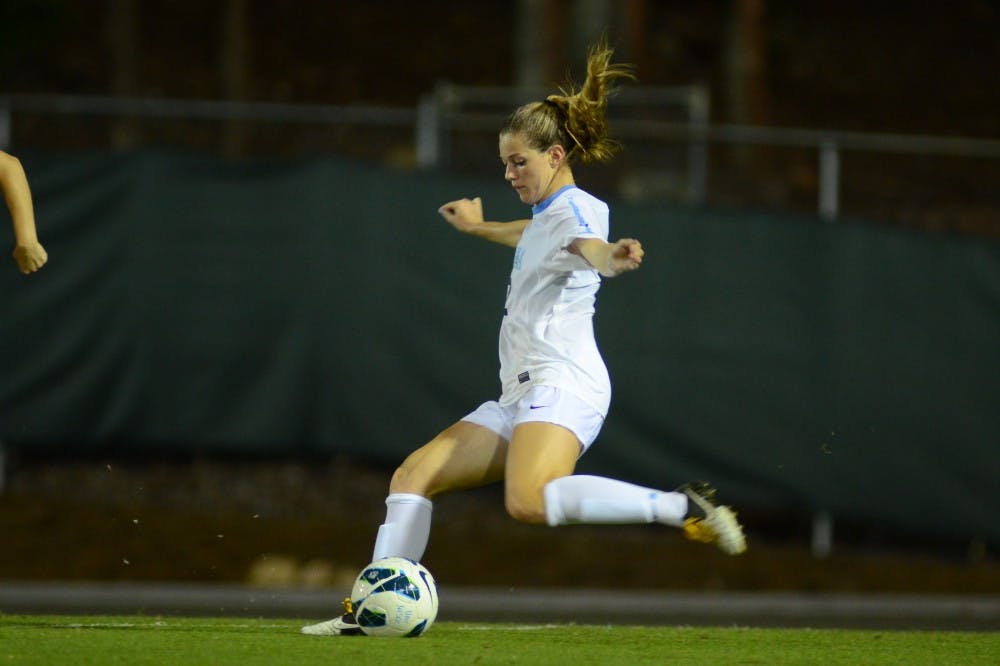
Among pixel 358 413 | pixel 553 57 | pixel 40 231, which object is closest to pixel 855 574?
pixel 358 413

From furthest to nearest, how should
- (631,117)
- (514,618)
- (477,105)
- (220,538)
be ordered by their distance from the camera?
(477,105) → (631,117) → (220,538) → (514,618)

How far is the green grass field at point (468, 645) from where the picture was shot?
7.58 metres

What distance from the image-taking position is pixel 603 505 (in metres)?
7.95

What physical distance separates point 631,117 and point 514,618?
6.91 metres

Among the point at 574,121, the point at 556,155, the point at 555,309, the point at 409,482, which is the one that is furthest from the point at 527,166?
the point at 409,482

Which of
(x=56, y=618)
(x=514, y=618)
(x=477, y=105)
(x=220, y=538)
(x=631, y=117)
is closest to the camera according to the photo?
(x=56, y=618)

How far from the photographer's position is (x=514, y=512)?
798cm

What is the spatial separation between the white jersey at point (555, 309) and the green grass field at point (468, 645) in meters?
1.12

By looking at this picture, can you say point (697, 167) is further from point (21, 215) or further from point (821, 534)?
point (21, 215)

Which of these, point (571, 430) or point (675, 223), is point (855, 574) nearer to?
point (675, 223)

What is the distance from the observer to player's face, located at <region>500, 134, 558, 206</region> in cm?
825

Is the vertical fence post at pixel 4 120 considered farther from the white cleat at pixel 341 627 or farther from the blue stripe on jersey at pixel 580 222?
the blue stripe on jersey at pixel 580 222

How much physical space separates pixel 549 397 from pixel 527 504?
0.49 m

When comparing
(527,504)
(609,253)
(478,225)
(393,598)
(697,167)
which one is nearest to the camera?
(609,253)
